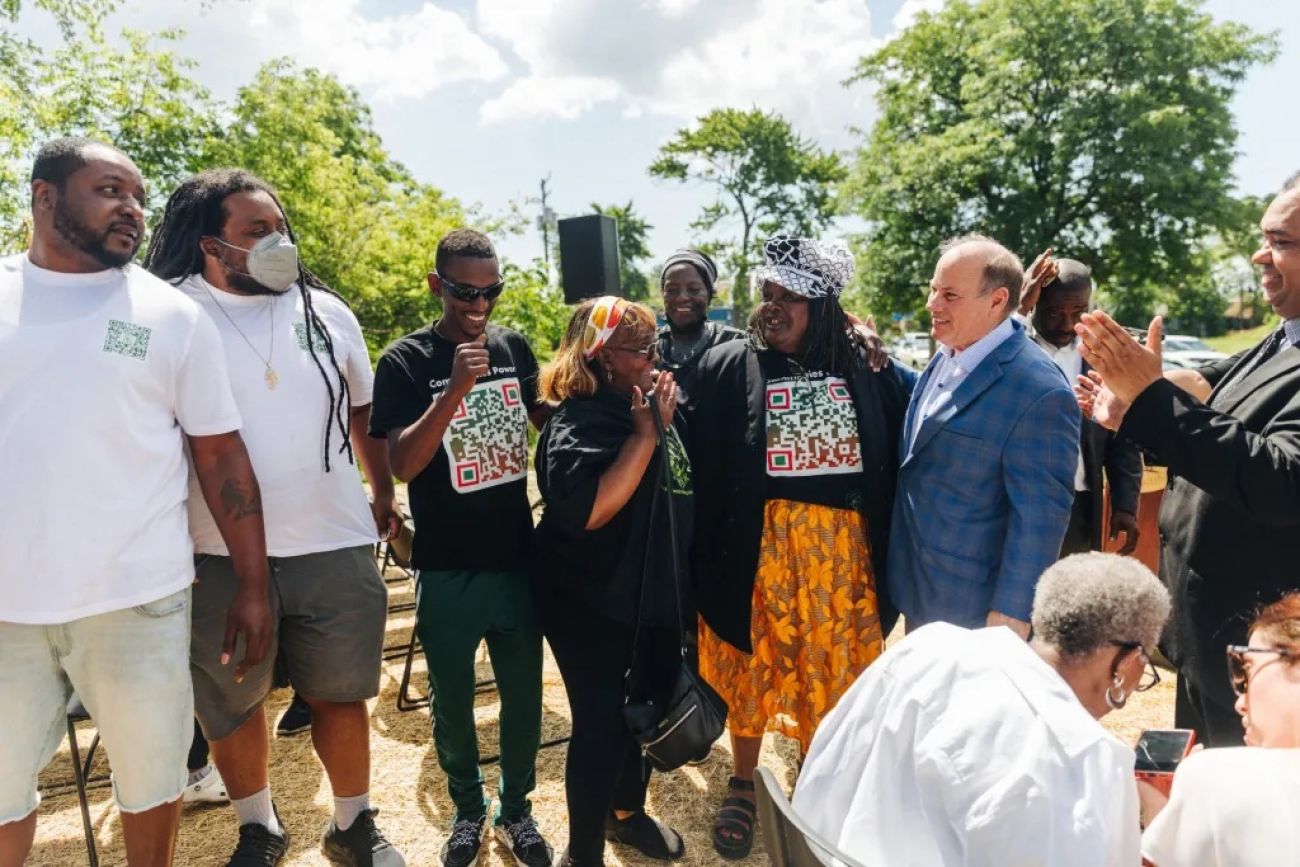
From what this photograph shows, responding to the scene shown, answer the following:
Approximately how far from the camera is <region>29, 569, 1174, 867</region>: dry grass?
2.93 m

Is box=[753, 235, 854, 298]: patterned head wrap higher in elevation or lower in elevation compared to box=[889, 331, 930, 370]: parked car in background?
higher

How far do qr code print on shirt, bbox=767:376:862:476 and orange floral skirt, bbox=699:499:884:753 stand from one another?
147 mm

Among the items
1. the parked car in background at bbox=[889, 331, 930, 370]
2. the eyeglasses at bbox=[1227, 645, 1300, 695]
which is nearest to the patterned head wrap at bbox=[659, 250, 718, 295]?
the eyeglasses at bbox=[1227, 645, 1300, 695]

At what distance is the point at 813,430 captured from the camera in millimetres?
2773

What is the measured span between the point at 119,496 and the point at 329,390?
705mm

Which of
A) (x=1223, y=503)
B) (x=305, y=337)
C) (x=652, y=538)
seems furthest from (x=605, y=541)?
(x=1223, y=503)

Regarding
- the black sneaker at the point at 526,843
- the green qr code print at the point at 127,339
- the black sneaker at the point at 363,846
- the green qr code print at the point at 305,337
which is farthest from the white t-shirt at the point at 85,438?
the black sneaker at the point at 526,843

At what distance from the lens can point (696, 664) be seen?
8.27ft

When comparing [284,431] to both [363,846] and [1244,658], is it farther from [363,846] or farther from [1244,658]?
[1244,658]

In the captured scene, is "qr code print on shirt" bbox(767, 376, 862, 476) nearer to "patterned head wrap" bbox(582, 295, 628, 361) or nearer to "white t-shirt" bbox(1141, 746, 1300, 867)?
"patterned head wrap" bbox(582, 295, 628, 361)

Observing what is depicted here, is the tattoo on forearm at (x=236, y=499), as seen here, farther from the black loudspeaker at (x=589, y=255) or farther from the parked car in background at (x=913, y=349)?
the parked car in background at (x=913, y=349)

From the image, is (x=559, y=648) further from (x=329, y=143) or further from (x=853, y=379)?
(x=329, y=143)

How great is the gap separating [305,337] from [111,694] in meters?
1.14

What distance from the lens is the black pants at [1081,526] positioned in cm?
379
